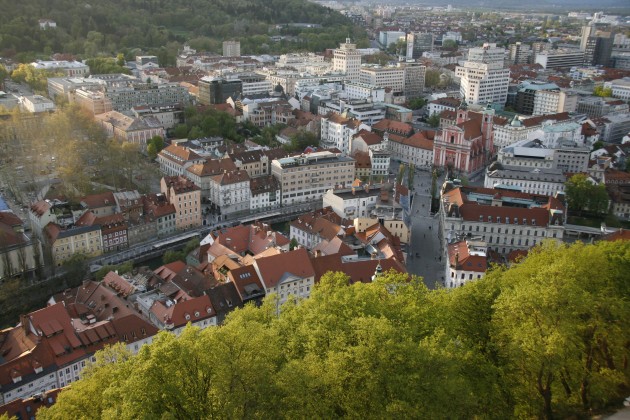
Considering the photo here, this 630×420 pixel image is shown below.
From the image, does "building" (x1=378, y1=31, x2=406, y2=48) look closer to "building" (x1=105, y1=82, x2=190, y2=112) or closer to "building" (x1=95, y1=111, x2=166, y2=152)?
"building" (x1=105, y1=82, x2=190, y2=112)

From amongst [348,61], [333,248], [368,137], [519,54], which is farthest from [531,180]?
[519,54]

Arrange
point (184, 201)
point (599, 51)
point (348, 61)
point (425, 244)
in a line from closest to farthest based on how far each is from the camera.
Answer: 1. point (425, 244)
2. point (184, 201)
3. point (348, 61)
4. point (599, 51)

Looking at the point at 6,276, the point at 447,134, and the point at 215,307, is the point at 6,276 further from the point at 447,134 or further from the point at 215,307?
the point at 447,134

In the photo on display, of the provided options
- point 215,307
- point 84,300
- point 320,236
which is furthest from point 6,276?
point 320,236

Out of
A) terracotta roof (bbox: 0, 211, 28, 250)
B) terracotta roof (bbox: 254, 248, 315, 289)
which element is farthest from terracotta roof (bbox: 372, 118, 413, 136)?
terracotta roof (bbox: 0, 211, 28, 250)

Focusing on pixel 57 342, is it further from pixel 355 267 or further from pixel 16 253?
pixel 355 267

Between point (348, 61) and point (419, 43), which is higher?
point (348, 61)
